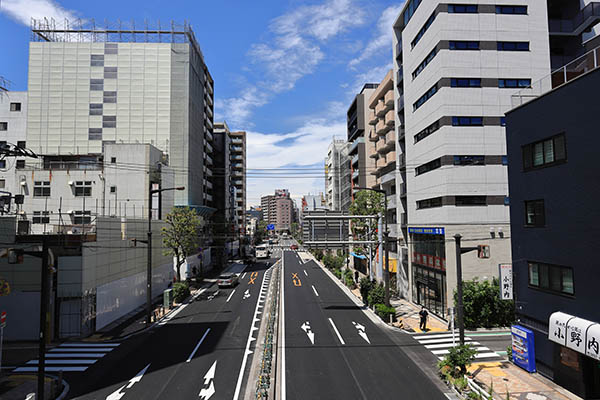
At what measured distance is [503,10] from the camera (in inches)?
1116

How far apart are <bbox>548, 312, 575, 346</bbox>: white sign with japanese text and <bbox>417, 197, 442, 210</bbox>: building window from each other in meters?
13.9

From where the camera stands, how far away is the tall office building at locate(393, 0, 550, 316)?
2694 cm

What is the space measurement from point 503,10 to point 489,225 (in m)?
17.6

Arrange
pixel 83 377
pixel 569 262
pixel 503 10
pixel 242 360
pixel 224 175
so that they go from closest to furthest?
pixel 569 262 → pixel 83 377 → pixel 242 360 → pixel 503 10 → pixel 224 175

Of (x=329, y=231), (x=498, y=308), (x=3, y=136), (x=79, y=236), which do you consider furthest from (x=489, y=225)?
(x=3, y=136)

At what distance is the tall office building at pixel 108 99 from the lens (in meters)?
55.6

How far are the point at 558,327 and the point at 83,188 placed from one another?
154 ft

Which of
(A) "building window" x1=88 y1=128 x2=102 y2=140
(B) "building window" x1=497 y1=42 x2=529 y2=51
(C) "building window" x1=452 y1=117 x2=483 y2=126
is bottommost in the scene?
(C) "building window" x1=452 y1=117 x2=483 y2=126

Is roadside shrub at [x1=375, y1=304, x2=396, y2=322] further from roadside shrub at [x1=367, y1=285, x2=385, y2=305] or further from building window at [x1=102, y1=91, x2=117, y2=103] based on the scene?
building window at [x1=102, y1=91, x2=117, y2=103]

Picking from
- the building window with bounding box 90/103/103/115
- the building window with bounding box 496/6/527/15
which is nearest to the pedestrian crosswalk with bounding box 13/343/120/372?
the building window with bounding box 496/6/527/15

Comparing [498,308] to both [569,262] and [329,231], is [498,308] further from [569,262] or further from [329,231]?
[329,231]

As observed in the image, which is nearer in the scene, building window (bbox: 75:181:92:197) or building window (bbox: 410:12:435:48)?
building window (bbox: 410:12:435:48)

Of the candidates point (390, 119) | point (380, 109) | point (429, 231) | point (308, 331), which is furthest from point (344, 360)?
point (380, 109)

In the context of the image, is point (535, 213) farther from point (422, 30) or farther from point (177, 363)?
point (422, 30)
